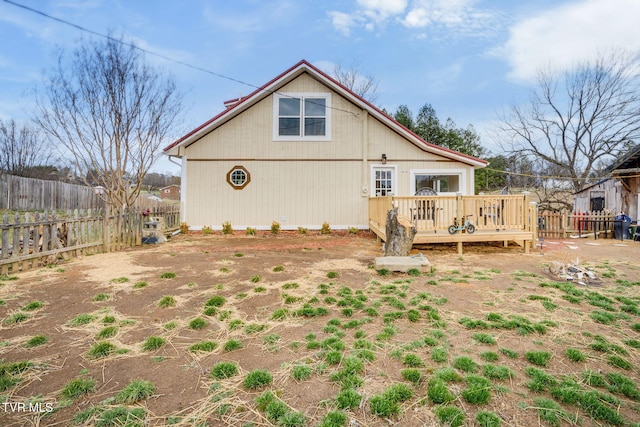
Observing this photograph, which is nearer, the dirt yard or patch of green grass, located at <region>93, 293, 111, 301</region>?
the dirt yard

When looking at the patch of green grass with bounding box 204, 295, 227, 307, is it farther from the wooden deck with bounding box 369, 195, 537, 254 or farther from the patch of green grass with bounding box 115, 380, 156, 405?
the wooden deck with bounding box 369, 195, 537, 254

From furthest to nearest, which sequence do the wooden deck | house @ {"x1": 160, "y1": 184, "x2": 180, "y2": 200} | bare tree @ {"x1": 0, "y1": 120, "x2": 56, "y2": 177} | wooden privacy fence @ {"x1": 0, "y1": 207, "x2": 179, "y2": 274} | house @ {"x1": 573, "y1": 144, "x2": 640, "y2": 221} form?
house @ {"x1": 160, "y1": 184, "x2": 180, "y2": 200}
bare tree @ {"x1": 0, "y1": 120, "x2": 56, "y2": 177}
house @ {"x1": 573, "y1": 144, "x2": 640, "y2": 221}
the wooden deck
wooden privacy fence @ {"x1": 0, "y1": 207, "x2": 179, "y2": 274}

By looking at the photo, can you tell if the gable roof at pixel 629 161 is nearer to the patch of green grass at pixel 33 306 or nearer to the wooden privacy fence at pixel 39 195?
the patch of green grass at pixel 33 306

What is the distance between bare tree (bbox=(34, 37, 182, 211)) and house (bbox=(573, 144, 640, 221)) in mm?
17675

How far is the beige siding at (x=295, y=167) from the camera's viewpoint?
11.3 metres

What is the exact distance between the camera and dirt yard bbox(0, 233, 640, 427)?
2023 mm

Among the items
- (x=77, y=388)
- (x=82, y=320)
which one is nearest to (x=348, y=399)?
(x=77, y=388)

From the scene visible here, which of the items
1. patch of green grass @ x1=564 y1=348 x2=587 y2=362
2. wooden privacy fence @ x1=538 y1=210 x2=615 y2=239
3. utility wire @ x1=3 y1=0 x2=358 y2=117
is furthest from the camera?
wooden privacy fence @ x1=538 y1=210 x2=615 y2=239

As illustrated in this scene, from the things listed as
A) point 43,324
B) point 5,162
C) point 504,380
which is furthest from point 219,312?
point 5,162

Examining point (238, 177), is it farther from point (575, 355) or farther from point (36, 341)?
point (575, 355)

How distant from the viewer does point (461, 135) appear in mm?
29297

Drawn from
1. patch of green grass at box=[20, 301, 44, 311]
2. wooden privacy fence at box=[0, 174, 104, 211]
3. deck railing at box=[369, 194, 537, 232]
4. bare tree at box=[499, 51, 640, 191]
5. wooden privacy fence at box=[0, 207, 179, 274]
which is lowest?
patch of green grass at box=[20, 301, 44, 311]

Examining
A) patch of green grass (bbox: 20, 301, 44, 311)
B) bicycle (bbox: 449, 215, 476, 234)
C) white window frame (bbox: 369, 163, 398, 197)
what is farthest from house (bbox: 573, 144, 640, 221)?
patch of green grass (bbox: 20, 301, 44, 311)

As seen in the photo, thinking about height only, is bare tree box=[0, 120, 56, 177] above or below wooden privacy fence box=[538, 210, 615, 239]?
above
